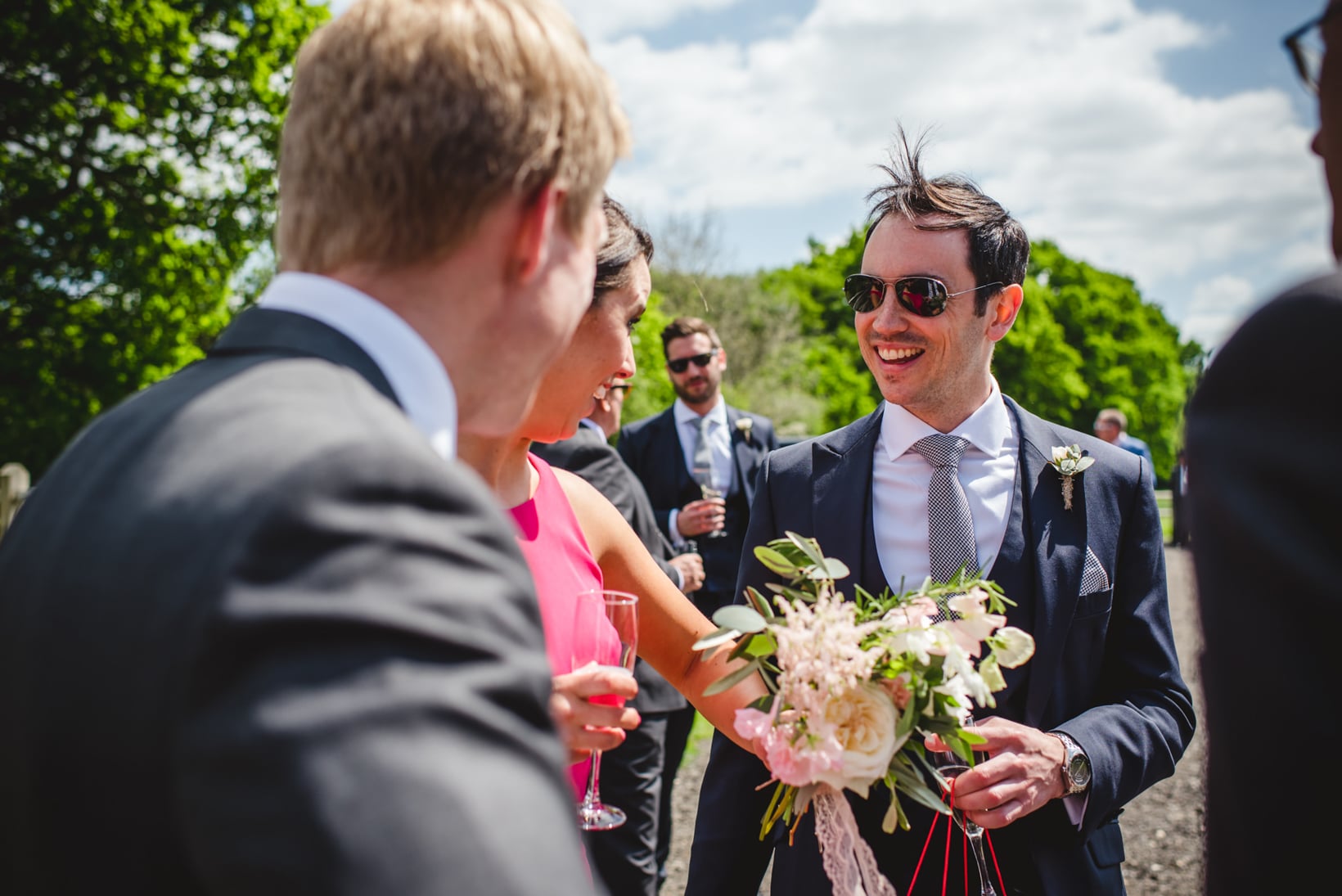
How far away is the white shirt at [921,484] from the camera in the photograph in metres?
2.95

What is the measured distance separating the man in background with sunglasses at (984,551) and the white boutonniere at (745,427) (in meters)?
4.46

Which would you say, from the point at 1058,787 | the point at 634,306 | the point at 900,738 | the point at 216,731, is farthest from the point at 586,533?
the point at 216,731

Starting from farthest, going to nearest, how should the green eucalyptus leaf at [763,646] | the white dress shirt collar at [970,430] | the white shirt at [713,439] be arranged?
the white shirt at [713,439] → the white dress shirt collar at [970,430] → the green eucalyptus leaf at [763,646]

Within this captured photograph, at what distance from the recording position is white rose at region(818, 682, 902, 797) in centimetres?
197

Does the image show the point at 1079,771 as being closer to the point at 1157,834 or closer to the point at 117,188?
the point at 1157,834

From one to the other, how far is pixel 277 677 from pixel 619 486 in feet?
15.0

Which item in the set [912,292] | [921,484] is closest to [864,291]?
[912,292]

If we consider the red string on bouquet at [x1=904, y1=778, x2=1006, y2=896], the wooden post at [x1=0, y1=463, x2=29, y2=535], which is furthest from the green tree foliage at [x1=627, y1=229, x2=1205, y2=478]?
the red string on bouquet at [x1=904, y1=778, x2=1006, y2=896]

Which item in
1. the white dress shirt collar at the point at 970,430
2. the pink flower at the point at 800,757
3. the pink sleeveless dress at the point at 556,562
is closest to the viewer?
the pink flower at the point at 800,757

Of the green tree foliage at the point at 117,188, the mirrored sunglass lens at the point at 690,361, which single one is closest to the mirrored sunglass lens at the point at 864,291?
the mirrored sunglass lens at the point at 690,361

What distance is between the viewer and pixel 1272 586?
1.07 metres

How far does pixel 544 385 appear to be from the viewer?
259cm

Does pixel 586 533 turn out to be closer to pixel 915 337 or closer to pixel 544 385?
pixel 544 385

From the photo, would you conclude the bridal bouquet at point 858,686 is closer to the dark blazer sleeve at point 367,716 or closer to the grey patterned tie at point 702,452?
the dark blazer sleeve at point 367,716
